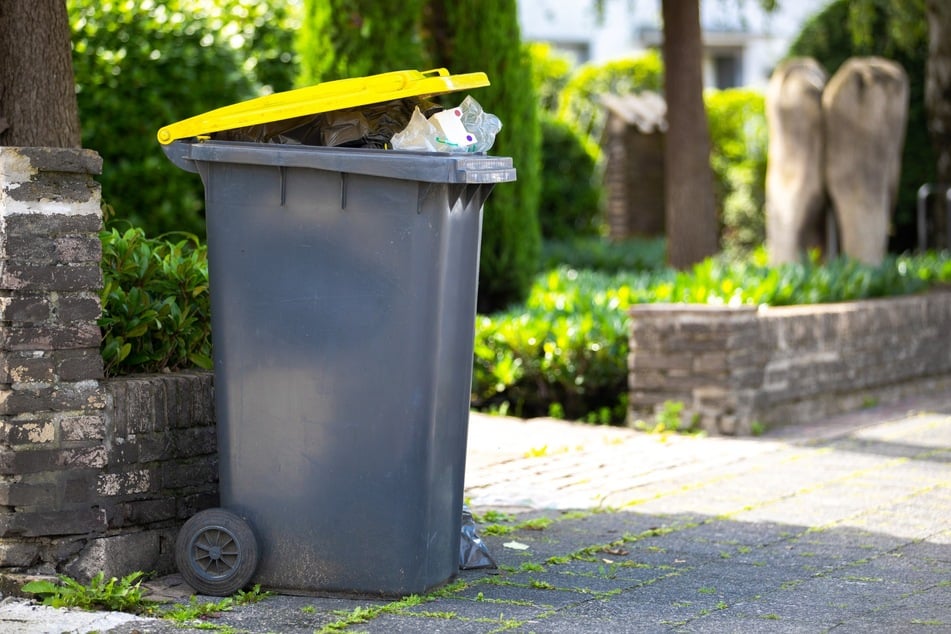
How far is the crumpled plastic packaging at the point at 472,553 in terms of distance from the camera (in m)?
4.54

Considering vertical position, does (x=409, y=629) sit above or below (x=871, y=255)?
below

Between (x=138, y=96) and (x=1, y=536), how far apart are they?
390cm

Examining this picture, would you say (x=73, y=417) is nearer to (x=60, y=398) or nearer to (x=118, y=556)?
(x=60, y=398)

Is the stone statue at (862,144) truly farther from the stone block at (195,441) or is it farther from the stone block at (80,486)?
the stone block at (80,486)

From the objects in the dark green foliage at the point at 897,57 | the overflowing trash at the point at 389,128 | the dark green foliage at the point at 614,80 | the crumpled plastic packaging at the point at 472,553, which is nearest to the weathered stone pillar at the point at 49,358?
the overflowing trash at the point at 389,128

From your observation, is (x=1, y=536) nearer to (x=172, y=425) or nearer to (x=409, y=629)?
(x=172, y=425)

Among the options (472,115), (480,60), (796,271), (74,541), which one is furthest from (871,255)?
(74,541)

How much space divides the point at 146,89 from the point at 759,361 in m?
3.71

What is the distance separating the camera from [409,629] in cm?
383

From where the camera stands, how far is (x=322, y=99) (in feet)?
13.6

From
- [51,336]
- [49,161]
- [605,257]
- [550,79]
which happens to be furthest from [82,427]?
[550,79]

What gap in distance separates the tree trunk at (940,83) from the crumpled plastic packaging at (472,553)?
33.4 feet

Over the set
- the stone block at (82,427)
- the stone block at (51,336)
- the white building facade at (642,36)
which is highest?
the white building facade at (642,36)

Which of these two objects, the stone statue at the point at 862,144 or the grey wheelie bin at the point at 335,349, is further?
the stone statue at the point at 862,144
